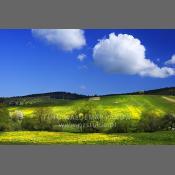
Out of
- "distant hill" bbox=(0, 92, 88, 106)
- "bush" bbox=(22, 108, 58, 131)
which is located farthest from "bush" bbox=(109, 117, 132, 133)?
"bush" bbox=(22, 108, 58, 131)

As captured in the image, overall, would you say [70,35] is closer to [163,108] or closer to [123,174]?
[163,108]

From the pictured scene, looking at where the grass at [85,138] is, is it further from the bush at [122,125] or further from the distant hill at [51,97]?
the distant hill at [51,97]

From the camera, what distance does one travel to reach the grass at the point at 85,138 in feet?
57.2

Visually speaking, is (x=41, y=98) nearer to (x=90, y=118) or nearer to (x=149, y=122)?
(x=90, y=118)

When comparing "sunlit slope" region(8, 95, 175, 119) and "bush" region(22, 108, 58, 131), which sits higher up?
"sunlit slope" region(8, 95, 175, 119)

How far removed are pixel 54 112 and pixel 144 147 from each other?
299cm

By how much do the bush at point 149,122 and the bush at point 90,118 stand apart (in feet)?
3.48

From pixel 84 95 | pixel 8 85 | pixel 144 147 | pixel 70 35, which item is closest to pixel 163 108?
pixel 144 147

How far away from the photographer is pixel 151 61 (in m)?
17.5

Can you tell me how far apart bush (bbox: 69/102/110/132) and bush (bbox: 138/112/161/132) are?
106 cm

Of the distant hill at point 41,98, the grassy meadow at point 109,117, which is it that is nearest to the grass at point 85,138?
the grassy meadow at point 109,117

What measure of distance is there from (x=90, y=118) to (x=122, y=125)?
1007 millimetres

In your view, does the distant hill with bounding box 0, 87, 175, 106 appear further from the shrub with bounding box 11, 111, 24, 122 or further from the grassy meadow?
the shrub with bounding box 11, 111, 24, 122

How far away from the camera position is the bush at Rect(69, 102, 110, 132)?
1777 centimetres
